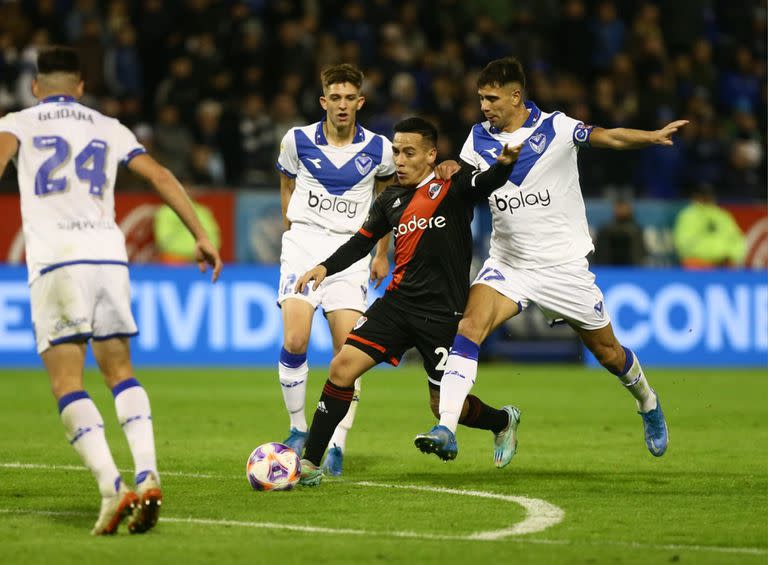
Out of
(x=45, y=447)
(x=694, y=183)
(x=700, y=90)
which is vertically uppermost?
(x=700, y=90)

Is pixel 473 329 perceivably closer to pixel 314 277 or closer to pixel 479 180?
pixel 479 180

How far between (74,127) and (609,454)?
503 centimetres

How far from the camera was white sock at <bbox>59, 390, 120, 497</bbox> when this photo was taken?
654cm

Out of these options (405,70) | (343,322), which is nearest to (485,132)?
(343,322)

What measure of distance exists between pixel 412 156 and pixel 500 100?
68 centimetres

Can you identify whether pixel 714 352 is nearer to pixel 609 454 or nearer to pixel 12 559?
pixel 609 454

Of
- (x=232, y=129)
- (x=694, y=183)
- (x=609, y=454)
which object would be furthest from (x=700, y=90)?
(x=609, y=454)

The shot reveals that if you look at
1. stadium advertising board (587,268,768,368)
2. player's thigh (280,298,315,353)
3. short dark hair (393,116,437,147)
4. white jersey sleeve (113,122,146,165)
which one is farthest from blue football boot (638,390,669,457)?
stadium advertising board (587,268,768,368)

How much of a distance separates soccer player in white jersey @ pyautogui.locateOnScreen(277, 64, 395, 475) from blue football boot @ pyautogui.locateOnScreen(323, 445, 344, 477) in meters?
0.01

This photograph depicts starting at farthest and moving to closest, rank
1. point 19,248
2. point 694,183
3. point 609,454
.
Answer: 1. point 694,183
2. point 19,248
3. point 609,454

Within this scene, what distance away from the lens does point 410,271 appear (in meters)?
8.63

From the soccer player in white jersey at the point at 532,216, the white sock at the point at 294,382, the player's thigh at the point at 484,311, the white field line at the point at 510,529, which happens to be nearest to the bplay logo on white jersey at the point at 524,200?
the soccer player in white jersey at the point at 532,216

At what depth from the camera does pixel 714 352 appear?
1872cm

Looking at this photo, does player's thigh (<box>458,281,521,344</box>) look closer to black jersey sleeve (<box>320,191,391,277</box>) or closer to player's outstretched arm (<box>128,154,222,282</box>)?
black jersey sleeve (<box>320,191,391,277</box>)
